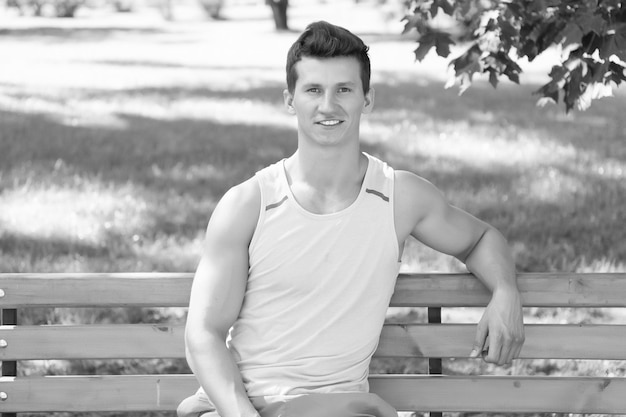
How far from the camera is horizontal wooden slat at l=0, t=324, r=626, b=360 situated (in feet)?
10.9

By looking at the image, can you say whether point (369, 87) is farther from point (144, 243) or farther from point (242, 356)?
point (144, 243)

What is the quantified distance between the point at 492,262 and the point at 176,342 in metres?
1.01

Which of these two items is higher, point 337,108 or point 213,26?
point 337,108

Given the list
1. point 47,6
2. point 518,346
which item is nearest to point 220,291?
point 518,346

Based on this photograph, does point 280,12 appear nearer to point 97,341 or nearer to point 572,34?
point 572,34

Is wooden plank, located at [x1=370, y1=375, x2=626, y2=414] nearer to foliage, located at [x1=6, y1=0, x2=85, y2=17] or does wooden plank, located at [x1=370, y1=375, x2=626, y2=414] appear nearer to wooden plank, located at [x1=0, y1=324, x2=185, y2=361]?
wooden plank, located at [x1=0, y1=324, x2=185, y2=361]

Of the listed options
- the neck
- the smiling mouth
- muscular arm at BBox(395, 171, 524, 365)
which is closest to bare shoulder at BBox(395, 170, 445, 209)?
muscular arm at BBox(395, 171, 524, 365)

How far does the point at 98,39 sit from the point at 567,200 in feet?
91.5

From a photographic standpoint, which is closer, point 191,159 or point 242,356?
point 242,356

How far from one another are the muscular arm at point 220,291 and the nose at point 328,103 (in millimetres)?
296

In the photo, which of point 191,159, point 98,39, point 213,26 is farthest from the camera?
point 213,26

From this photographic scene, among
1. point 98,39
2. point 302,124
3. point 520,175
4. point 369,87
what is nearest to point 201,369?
point 302,124

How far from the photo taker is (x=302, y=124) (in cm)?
307

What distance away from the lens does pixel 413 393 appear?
3.36 meters
